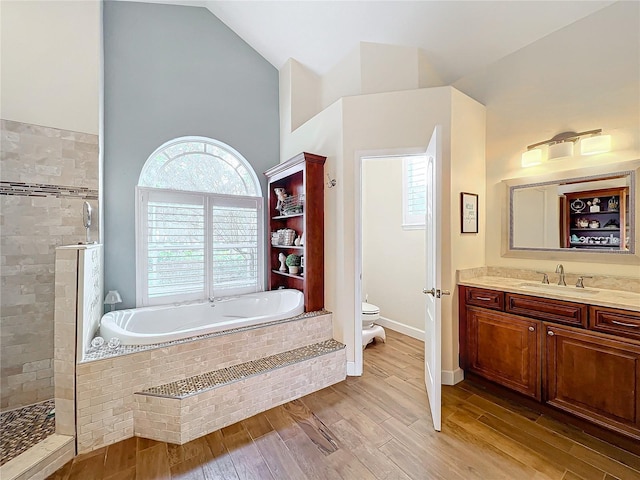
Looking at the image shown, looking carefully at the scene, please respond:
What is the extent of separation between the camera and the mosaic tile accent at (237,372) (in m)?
1.89

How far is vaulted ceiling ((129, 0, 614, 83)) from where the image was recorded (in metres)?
2.30

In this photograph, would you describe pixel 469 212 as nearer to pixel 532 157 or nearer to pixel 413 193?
pixel 532 157

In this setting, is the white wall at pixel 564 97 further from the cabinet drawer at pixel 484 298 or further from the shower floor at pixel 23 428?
the shower floor at pixel 23 428

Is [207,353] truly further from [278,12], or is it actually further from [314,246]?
[278,12]

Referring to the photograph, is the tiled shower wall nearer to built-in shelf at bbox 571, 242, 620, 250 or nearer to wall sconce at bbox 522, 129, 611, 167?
wall sconce at bbox 522, 129, 611, 167

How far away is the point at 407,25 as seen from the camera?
2588 millimetres

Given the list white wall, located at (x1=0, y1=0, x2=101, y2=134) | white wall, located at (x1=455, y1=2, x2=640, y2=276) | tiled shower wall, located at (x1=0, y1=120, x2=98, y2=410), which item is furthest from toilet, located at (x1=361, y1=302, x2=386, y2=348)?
white wall, located at (x1=0, y1=0, x2=101, y2=134)

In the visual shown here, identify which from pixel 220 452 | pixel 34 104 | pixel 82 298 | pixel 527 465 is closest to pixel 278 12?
pixel 34 104

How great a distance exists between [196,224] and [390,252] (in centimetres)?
257

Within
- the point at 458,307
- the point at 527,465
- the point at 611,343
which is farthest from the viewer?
the point at 458,307

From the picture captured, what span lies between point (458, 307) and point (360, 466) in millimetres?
1582

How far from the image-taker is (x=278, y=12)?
295 centimetres

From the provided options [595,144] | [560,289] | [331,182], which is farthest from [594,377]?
[331,182]

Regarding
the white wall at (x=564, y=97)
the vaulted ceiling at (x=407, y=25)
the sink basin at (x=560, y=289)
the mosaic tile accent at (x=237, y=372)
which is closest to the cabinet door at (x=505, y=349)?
the sink basin at (x=560, y=289)
